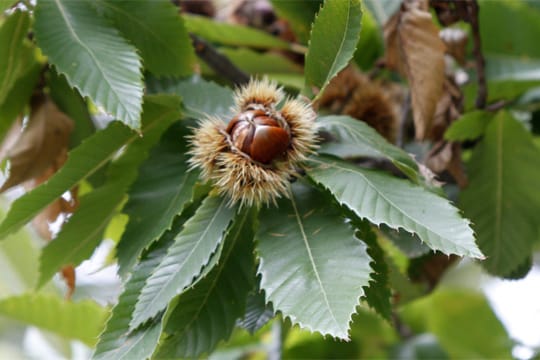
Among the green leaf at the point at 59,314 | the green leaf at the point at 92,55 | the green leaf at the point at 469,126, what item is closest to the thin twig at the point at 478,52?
the green leaf at the point at 469,126

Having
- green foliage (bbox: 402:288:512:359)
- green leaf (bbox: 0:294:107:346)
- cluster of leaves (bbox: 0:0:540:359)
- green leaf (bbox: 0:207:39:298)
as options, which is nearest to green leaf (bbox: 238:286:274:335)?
cluster of leaves (bbox: 0:0:540:359)

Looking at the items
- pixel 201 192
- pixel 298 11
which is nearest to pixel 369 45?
pixel 298 11

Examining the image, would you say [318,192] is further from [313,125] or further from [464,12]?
[464,12]

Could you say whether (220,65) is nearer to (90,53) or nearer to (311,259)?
(90,53)

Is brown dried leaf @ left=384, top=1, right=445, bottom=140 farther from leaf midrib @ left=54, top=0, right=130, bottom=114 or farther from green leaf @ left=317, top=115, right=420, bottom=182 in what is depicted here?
leaf midrib @ left=54, top=0, right=130, bottom=114

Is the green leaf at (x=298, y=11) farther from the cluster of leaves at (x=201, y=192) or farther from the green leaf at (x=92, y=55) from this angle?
the green leaf at (x=92, y=55)

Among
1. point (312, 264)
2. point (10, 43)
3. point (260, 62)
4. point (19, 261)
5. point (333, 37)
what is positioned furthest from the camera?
point (19, 261)
